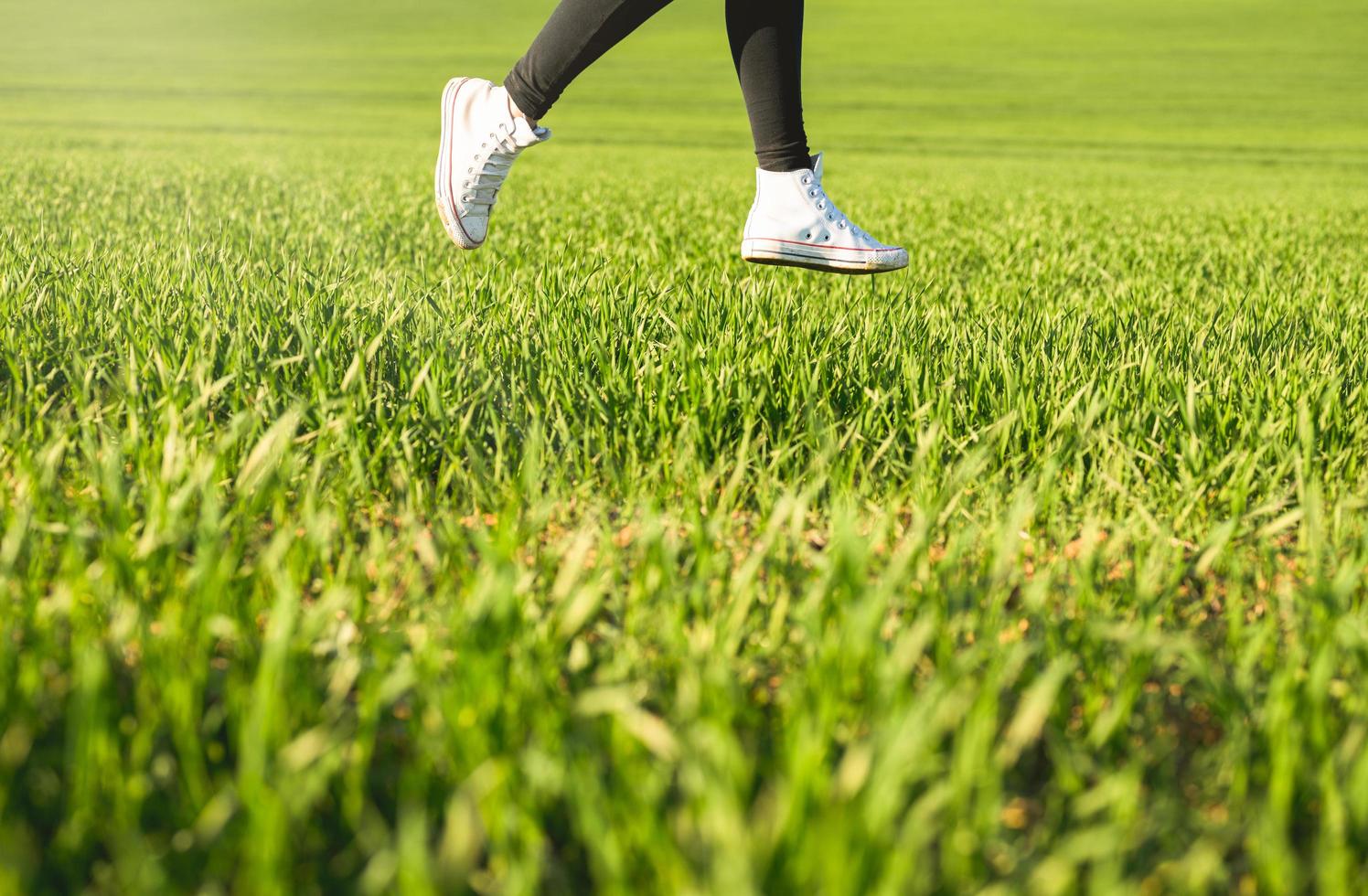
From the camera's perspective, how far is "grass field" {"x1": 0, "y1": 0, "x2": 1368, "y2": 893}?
1.00m

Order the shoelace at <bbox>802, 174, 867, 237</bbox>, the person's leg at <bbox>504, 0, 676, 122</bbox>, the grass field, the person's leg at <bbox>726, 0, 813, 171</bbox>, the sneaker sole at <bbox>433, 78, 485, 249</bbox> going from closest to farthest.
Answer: the grass field → the person's leg at <bbox>504, 0, 676, 122</bbox> → the person's leg at <bbox>726, 0, 813, 171</bbox> → the shoelace at <bbox>802, 174, 867, 237</bbox> → the sneaker sole at <bbox>433, 78, 485, 249</bbox>

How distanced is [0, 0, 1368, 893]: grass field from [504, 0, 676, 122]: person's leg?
24.2 inches

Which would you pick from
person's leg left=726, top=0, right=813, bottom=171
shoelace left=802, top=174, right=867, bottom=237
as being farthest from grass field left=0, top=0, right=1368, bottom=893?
person's leg left=726, top=0, right=813, bottom=171

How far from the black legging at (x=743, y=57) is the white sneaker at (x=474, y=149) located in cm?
8

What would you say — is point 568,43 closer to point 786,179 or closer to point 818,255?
point 786,179

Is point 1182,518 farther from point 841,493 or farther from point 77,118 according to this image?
point 77,118

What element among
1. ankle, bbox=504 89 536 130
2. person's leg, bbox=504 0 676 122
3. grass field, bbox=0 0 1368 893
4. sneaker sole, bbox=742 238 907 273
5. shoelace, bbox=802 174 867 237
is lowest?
grass field, bbox=0 0 1368 893

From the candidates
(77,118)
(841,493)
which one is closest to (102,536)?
(841,493)

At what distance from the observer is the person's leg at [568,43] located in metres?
3.12

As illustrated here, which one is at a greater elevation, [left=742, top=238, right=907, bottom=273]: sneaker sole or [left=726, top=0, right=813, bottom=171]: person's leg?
[left=726, top=0, right=813, bottom=171]: person's leg

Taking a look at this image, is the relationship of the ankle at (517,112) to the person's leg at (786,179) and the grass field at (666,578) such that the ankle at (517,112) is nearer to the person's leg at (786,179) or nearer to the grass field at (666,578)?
the grass field at (666,578)

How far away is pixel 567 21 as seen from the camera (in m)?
3.20

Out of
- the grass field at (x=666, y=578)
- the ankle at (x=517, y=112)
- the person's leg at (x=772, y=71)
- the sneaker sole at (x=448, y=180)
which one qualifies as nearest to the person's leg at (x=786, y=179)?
the person's leg at (x=772, y=71)

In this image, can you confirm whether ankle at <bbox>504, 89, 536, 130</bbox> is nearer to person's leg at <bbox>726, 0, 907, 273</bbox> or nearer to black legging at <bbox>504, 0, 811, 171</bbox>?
black legging at <bbox>504, 0, 811, 171</bbox>
